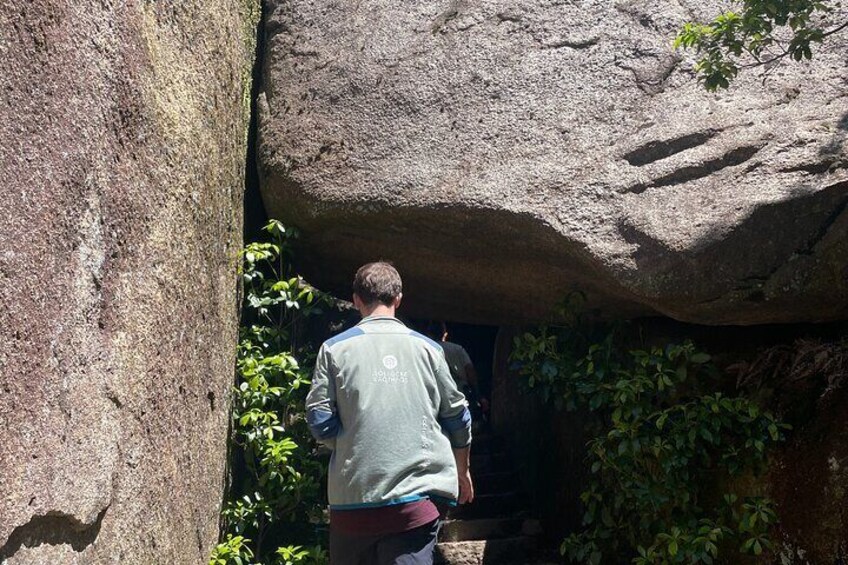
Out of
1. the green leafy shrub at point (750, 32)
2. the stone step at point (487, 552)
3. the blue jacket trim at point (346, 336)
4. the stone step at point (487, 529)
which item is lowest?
the stone step at point (487, 552)

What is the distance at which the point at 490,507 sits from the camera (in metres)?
5.77

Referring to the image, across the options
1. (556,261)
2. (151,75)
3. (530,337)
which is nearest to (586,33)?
(556,261)

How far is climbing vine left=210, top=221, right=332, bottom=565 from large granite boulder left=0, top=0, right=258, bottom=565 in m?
0.21

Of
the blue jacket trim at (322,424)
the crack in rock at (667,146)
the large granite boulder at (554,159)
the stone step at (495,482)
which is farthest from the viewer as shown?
the stone step at (495,482)

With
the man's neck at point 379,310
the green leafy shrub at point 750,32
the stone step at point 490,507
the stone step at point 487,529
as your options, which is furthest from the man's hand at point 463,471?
the stone step at point 490,507

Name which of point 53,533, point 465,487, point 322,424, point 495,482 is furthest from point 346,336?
point 495,482

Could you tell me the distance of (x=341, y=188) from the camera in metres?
4.58

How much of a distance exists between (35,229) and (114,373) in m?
0.63

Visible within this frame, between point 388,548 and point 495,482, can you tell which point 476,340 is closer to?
point 495,482

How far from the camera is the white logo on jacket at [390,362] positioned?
3.42 metres

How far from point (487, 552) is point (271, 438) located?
4.88 ft

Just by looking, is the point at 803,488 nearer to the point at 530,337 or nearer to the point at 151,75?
the point at 530,337

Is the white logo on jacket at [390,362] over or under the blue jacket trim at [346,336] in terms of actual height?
under

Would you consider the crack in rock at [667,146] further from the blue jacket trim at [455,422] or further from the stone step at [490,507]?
the stone step at [490,507]
